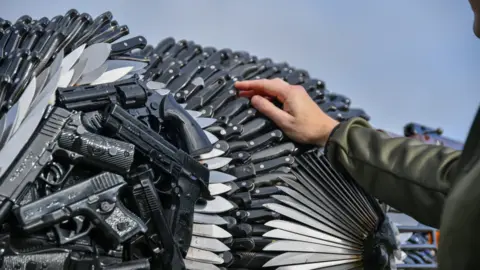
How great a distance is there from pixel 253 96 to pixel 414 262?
0.93m

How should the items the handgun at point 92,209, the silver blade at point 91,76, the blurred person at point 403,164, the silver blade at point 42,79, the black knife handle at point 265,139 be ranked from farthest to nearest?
the black knife handle at point 265,139 < the silver blade at point 91,76 < the silver blade at point 42,79 < the handgun at point 92,209 < the blurred person at point 403,164

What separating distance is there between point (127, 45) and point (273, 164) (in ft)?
1.93

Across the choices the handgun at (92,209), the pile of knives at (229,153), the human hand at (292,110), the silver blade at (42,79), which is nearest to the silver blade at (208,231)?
the pile of knives at (229,153)

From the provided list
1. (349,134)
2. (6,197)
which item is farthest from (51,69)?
(349,134)

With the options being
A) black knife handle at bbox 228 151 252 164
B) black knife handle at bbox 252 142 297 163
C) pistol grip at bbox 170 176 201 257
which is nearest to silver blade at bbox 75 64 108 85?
pistol grip at bbox 170 176 201 257

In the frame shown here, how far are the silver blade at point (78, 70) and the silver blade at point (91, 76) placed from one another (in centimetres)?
1

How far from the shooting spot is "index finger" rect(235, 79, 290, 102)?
2.63 m

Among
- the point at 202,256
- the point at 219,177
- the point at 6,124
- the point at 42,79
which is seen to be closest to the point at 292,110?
the point at 219,177

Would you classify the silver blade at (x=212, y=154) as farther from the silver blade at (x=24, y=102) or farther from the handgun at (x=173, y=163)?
the silver blade at (x=24, y=102)

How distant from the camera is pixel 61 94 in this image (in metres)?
2.05

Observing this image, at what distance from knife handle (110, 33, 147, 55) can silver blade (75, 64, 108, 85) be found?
0.40 feet

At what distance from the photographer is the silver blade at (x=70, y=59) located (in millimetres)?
2143

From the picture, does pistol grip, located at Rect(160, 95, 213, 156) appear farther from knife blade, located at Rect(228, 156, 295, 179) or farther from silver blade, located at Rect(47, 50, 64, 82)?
silver blade, located at Rect(47, 50, 64, 82)

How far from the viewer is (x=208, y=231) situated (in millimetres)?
2270
